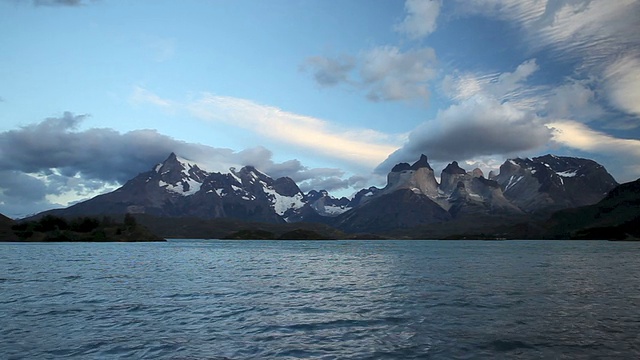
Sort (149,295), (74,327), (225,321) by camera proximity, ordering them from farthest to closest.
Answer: (149,295) → (225,321) → (74,327)

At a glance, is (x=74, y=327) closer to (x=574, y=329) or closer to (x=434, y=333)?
(x=434, y=333)

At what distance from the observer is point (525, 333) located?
31.6 meters

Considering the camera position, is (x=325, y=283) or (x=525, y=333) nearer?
(x=525, y=333)

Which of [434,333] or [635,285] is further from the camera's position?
[635,285]

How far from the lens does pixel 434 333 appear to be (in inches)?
1252

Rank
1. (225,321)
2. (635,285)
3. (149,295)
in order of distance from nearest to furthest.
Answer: (225,321), (149,295), (635,285)

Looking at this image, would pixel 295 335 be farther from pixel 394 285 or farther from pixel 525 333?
pixel 394 285

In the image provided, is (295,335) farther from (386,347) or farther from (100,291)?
(100,291)

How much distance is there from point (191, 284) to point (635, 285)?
64962 mm

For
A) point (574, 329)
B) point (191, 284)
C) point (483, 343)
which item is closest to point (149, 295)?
point (191, 284)

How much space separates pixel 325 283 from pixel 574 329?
40643mm

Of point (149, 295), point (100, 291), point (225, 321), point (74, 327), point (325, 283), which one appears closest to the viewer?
point (74, 327)

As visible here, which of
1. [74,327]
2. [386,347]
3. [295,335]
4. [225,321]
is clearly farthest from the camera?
[225,321]

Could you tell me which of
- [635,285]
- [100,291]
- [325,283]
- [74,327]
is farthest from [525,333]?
[100,291]
